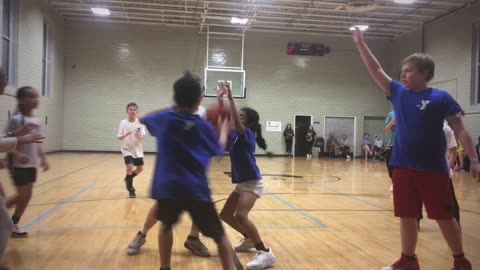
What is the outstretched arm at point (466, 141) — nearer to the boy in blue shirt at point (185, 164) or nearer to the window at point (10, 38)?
the boy in blue shirt at point (185, 164)

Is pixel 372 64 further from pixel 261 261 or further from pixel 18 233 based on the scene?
pixel 18 233

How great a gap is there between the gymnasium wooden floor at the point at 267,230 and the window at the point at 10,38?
5678 millimetres

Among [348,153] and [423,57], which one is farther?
[348,153]

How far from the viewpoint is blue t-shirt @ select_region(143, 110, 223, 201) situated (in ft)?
7.84

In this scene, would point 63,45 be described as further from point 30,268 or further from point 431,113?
point 431,113

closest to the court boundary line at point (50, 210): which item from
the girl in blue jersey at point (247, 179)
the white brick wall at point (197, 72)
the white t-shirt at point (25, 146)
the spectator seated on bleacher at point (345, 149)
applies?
the white t-shirt at point (25, 146)

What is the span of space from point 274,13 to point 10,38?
31.9 feet

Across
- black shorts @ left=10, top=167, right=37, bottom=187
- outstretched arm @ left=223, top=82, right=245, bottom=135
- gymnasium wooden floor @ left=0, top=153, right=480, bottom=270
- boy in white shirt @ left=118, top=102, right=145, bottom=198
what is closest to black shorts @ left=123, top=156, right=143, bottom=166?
boy in white shirt @ left=118, top=102, right=145, bottom=198

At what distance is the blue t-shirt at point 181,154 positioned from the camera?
2389mm

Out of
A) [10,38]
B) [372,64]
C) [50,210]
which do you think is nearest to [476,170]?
[372,64]

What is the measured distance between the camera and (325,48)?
19.9 m

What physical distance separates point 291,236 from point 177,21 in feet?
50.8

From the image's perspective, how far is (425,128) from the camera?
2938 millimetres

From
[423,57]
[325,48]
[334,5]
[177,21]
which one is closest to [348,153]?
[325,48]
